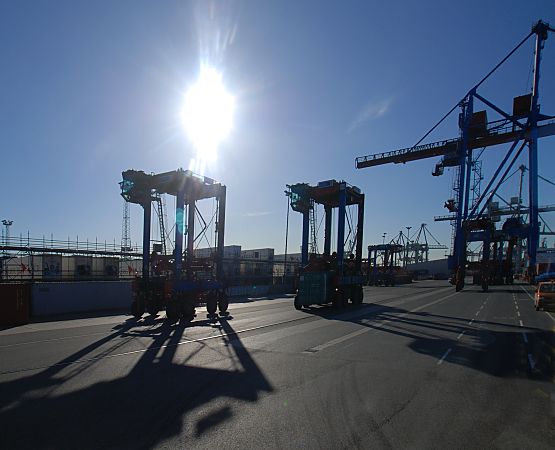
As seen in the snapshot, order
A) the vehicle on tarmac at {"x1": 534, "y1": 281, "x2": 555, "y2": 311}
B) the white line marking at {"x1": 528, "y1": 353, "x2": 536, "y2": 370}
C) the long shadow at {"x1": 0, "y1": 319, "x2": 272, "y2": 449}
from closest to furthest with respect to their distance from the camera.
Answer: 1. the long shadow at {"x1": 0, "y1": 319, "x2": 272, "y2": 449}
2. the white line marking at {"x1": 528, "y1": 353, "x2": 536, "y2": 370}
3. the vehicle on tarmac at {"x1": 534, "y1": 281, "x2": 555, "y2": 311}

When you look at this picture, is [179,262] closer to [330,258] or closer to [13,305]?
[13,305]

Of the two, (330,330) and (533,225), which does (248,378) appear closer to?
(330,330)

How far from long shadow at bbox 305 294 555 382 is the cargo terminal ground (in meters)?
0.06

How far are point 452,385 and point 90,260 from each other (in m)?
32.0

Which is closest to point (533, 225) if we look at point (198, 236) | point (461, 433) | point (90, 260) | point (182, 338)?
point (198, 236)

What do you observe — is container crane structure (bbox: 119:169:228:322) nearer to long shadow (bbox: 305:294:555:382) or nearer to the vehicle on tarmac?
long shadow (bbox: 305:294:555:382)

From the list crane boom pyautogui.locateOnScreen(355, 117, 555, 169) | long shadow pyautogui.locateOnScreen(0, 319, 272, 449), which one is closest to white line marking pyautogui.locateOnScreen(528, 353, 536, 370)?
long shadow pyautogui.locateOnScreen(0, 319, 272, 449)

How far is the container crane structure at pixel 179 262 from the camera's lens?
64.6 ft

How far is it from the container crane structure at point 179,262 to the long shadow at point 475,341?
5.79 metres

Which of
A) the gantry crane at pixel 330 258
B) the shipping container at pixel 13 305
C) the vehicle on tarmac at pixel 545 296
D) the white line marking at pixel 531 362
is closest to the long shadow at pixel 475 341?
the white line marking at pixel 531 362

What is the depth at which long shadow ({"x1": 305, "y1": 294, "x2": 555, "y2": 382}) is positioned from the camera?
9.51 m

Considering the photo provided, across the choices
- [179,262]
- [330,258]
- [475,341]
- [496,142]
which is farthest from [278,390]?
[496,142]

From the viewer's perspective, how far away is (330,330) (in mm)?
15078

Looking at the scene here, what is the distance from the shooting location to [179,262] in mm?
20250
